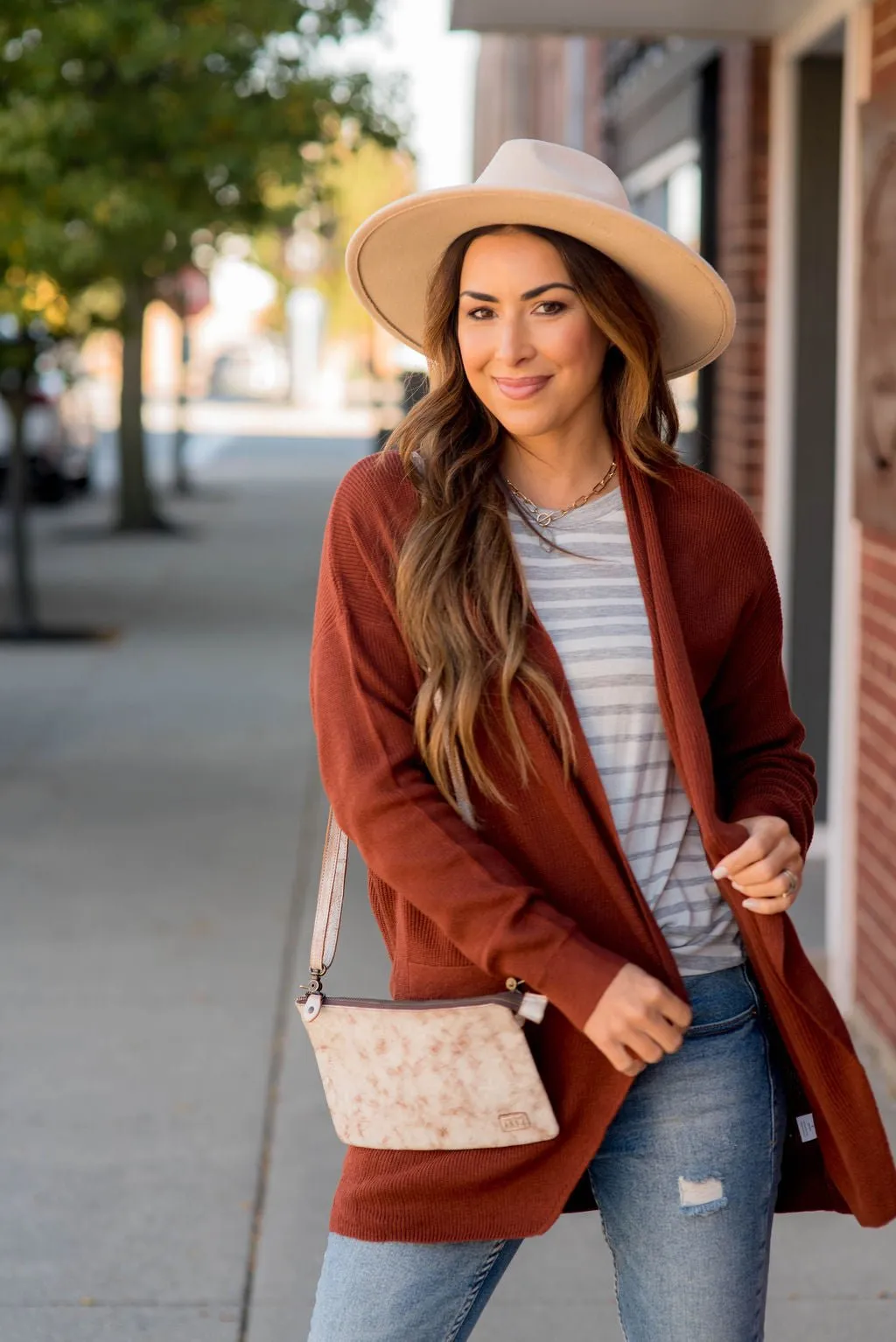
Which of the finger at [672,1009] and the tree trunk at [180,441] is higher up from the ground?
the tree trunk at [180,441]

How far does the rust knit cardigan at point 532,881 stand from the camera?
204 centimetres

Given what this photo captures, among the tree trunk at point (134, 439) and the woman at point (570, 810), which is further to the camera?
the tree trunk at point (134, 439)

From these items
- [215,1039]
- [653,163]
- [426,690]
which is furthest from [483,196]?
[653,163]

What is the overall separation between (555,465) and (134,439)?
16.8m

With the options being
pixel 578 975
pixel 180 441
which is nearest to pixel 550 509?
pixel 578 975

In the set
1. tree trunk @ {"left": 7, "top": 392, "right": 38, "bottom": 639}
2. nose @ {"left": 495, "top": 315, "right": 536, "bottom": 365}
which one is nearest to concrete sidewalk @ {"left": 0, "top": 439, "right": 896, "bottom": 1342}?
tree trunk @ {"left": 7, "top": 392, "right": 38, "bottom": 639}

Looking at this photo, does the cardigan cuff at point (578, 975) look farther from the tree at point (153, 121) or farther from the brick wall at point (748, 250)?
the tree at point (153, 121)

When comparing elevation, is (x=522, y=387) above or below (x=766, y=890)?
above

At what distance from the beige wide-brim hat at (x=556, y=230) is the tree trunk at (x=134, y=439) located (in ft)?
45.8

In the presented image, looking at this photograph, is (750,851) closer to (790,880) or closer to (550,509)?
(790,880)

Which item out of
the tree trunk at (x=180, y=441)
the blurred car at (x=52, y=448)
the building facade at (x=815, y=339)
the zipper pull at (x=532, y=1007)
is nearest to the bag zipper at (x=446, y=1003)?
the zipper pull at (x=532, y=1007)

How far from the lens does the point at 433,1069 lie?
215 centimetres

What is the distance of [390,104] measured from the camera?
1509 centimetres

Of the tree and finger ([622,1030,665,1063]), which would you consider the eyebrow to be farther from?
the tree
